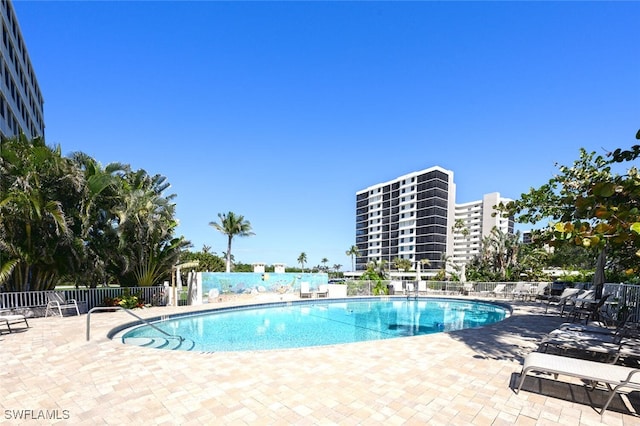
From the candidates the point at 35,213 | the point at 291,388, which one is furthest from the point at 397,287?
the point at 35,213

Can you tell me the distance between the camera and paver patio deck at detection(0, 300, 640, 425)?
11.9ft

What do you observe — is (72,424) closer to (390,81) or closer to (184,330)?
(184,330)

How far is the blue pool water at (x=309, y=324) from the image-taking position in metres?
9.73

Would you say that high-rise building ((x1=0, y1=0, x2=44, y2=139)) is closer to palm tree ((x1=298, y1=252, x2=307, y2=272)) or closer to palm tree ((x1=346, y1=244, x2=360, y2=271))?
palm tree ((x1=346, y1=244, x2=360, y2=271))

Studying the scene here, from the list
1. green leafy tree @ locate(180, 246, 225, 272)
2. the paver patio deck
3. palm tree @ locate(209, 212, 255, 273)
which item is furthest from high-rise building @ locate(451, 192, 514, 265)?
the paver patio deck

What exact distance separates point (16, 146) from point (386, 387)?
592 inches

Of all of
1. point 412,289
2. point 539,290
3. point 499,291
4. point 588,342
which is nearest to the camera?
point 588,342

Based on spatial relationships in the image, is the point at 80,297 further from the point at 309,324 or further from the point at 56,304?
the point at 309,324

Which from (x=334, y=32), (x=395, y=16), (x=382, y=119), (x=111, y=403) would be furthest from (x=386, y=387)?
(x=382, y=119)

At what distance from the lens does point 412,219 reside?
262 ft

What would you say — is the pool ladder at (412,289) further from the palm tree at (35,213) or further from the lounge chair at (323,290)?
the palm tree at (35,213)

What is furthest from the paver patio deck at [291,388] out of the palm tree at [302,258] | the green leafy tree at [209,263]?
the palm tree at [302,258]

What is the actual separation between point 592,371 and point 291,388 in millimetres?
4041

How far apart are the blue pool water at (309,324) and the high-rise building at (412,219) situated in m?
59.1
